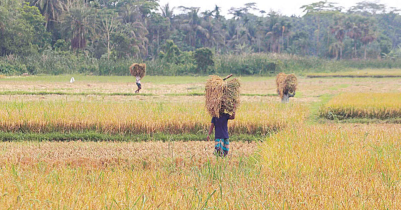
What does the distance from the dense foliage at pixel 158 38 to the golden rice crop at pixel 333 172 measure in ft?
82.8

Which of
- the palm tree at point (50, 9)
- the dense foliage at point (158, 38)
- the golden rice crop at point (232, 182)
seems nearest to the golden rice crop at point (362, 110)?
the golden rice crop at point (232, 182)

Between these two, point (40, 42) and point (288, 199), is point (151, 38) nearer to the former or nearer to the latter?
point (40, 42)

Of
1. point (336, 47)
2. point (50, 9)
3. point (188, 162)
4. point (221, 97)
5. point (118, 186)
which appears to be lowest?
point (188, 162)

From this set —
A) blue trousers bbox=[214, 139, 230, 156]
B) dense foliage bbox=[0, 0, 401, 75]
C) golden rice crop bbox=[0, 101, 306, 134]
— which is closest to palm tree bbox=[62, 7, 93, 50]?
dense foliage bbox=[0, 0, 401, 75]

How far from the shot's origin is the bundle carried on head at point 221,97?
21.5 ft

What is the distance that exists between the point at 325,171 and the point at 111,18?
40.7 metres

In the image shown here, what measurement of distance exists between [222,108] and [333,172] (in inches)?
92.5

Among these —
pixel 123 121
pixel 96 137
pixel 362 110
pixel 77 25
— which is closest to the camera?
pixel 96 137

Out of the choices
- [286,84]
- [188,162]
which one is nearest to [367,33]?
[286,84]

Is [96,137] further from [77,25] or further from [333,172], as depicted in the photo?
[77,25]

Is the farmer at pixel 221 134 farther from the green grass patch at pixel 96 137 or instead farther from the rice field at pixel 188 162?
the green grass patch at pixel 96 137

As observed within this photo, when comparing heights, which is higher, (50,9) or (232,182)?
(50,9)

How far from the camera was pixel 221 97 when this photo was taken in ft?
21.6

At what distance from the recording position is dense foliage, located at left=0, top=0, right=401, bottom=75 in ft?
108
